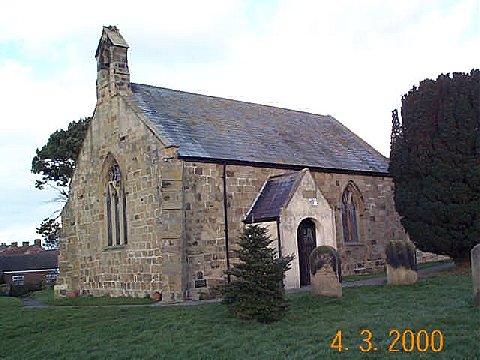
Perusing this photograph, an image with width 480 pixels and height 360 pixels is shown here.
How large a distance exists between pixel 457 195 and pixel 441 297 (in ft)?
21.1

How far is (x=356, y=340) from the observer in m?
9.96

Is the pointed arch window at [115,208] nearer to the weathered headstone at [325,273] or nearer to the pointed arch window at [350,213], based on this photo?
the weathered headstone at [325,273]

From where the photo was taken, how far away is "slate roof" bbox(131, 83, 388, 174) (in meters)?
21.7

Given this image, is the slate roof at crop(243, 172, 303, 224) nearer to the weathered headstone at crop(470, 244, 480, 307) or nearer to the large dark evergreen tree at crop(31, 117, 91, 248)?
the weathered headstone at crop(470, 244, 480, 307)

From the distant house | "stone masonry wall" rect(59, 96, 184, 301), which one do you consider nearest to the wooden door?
"stone masonry wall" rect(59, 96, 184, 301)

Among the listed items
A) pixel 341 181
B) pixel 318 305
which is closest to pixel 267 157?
pixel 341 181

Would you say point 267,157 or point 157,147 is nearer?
point 157,147

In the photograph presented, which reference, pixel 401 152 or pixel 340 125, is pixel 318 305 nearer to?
pixel 401 152

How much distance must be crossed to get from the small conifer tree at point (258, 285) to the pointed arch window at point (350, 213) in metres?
13.1

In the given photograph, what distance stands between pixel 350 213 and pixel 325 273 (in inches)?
437

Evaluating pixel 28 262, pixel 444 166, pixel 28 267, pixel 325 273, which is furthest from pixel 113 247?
pixel 28 262

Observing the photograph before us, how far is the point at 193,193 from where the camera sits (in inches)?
796

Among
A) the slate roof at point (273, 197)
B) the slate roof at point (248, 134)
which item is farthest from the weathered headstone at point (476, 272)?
the slate roof at point (248, 134)

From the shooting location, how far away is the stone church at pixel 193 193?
19953 millimetres
